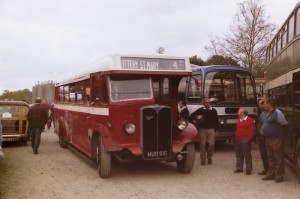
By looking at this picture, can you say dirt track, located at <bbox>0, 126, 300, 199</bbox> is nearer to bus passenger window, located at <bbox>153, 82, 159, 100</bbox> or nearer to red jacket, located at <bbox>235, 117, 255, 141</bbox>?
red jacket, located at <bbox>235, 117, 255, 141</bbox>

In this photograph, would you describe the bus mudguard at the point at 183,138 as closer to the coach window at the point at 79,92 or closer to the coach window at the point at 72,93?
the coach window at the point at 79,92

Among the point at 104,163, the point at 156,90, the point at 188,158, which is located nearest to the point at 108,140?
the point at 104,163

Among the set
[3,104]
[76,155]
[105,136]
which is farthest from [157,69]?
[3,104]

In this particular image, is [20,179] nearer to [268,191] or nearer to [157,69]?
[157,69]

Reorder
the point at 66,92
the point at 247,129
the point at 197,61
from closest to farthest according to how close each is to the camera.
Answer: the point at 247,129, the point at 66,92, the point at 197,61

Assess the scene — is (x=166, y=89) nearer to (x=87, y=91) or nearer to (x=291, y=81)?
(x=87, y=91)

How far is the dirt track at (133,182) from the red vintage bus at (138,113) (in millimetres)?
518

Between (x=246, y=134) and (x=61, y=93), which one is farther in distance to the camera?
(x=61, y=93)

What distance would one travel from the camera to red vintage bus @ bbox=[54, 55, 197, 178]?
9945mm

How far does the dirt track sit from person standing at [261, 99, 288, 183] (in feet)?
1.14

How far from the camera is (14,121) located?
674 inches

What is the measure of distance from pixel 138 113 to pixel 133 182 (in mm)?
1544

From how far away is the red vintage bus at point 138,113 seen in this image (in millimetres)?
9945

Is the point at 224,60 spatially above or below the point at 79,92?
above
